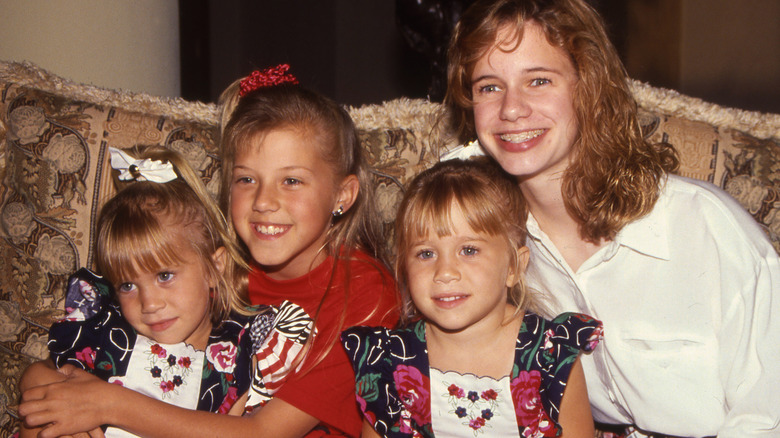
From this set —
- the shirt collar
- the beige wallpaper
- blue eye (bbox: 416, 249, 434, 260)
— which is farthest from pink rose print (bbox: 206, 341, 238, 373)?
the beige wallpaper

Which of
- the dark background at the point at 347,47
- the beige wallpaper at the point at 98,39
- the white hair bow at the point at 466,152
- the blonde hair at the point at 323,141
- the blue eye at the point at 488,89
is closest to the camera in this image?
the blue eye at the point at 488,89

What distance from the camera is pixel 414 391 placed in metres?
1.49

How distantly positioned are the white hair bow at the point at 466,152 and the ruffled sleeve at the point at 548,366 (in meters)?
0.51

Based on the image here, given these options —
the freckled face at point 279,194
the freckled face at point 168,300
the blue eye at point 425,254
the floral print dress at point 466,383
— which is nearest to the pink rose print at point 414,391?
the floral print dress at point 466,383

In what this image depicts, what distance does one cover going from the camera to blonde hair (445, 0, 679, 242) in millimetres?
1483

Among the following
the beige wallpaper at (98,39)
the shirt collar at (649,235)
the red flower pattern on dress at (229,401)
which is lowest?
the red flower pattern on dress at (229,401)

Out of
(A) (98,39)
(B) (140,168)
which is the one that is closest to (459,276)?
(B) (140,168)

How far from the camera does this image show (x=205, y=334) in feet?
5.38

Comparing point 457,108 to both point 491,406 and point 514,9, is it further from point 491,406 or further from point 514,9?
point 491,406

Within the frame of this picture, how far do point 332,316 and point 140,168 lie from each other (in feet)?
2.02

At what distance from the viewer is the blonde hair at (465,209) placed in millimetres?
1481

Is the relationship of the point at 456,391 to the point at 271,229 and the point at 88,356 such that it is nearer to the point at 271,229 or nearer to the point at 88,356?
the point at 271,229

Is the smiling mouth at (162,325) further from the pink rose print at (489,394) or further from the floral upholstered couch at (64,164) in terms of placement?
the pink rose print at (489,394)

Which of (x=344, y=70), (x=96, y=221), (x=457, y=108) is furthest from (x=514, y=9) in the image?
(x=344, y=70)
